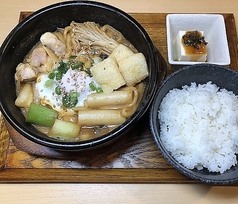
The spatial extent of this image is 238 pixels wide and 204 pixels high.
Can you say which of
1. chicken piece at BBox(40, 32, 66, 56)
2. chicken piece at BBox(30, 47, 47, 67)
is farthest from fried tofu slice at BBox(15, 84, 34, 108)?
chicken piece at BBox(40, 32, 66, 56)

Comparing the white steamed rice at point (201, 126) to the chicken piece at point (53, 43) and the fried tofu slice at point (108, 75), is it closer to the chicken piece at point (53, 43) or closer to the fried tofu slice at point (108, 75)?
the fried tofu slice at point (108, 75)

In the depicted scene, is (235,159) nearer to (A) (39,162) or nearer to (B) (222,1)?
(A) (39,162)

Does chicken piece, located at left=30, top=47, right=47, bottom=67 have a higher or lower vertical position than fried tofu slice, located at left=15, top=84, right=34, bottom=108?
higher

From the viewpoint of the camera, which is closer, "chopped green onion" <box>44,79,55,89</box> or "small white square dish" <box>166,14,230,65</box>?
"chopped green onion" <box>44,79,55,89</box>

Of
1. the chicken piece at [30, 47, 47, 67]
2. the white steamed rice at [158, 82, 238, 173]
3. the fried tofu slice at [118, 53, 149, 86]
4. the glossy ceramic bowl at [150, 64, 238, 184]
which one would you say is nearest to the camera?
the glossy ceramic bowl at [150, 64, 238, 184]

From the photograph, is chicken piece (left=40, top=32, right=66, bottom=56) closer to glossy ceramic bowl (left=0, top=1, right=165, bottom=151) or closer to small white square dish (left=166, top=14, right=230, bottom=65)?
glossy ceramic bowl (left=0, top=1, right=165, bottom=151)

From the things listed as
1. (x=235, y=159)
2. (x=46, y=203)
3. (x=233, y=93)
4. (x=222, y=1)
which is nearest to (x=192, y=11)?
(x=222, y=1)

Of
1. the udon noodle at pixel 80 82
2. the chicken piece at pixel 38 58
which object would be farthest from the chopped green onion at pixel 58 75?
the chicken piece at pixel 38 58

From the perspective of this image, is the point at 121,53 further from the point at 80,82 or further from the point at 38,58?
the point at 38,58
